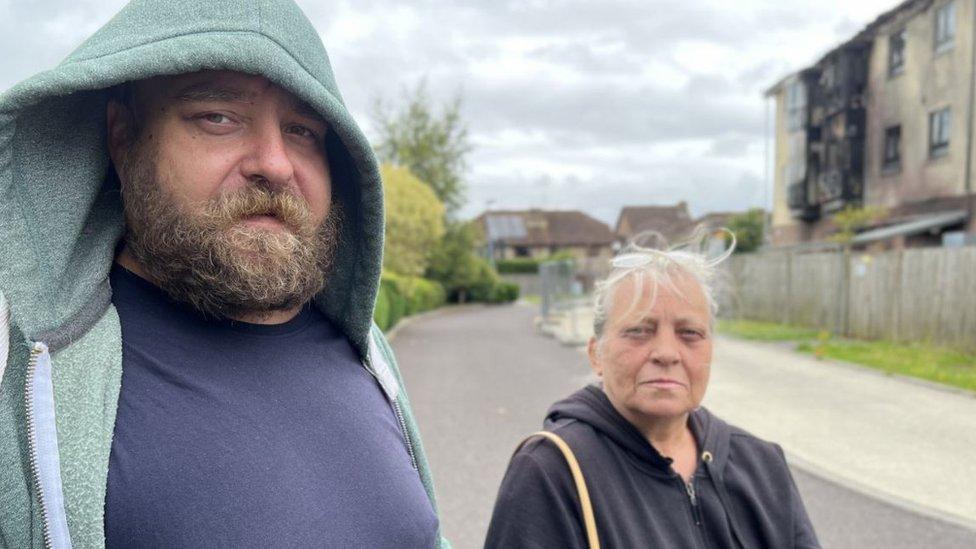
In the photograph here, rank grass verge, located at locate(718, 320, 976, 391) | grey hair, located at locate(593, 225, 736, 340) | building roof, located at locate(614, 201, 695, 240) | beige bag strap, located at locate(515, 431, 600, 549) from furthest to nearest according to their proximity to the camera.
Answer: building roof, located at locate(614, 201, 695, 240) < grass verge, located at locate(718, 320, 976, 391) < grey hair, located at locate(593, 225, 736, 340) < beige bag strap, located at locate(515, 431, 600, 549)

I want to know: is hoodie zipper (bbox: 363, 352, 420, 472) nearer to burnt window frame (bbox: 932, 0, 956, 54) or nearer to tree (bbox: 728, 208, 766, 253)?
burnt window frame (bbox: 932, 0, 956, 54)

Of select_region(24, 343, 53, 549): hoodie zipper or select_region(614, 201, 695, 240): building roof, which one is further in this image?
select_region(614, 201, 695, 240): building roof

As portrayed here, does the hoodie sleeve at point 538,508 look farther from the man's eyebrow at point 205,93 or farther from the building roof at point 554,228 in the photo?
the building roof at point 554,228

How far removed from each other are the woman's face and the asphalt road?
9.74ft

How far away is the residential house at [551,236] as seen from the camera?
80062 mm

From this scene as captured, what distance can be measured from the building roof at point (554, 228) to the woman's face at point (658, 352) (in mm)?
74427

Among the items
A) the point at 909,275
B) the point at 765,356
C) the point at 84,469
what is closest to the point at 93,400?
the point at 84,469

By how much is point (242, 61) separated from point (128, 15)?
0.24 meters

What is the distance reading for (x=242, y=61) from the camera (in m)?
1.45

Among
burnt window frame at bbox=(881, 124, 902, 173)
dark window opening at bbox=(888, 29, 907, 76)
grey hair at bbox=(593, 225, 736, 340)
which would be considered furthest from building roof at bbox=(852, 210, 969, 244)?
grey hair at bbox=(593, 225, 736, 340)

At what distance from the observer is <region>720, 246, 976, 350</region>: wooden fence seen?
13.3 m

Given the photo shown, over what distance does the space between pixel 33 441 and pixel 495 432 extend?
725 centimetres

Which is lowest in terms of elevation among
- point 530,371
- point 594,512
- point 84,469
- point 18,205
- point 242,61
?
point 530,371

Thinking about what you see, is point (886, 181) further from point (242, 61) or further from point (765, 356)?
point (242, 61)
